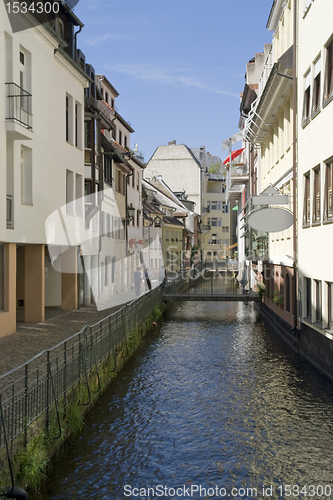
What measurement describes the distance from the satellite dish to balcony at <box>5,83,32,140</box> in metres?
7.05

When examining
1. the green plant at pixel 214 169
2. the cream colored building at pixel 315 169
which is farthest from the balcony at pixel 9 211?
the green plant at pixel 214 169

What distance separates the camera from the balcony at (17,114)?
1412 centimetres

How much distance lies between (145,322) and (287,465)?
13.1 meters

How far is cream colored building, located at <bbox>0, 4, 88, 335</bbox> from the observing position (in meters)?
14.4

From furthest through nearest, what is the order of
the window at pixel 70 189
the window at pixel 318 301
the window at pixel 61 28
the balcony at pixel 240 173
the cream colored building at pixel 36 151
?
1. the balcony at pixel 240 173
2. the window at pixel 70 189
3. the window at pixel 61 28
4. the cream colored building at pixel 36 151
5. the window at pixel 318 301

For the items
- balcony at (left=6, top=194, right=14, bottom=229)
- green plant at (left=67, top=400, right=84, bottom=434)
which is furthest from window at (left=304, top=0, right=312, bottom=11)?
green plant at (left=67, top=400, right=84, bottom=434)

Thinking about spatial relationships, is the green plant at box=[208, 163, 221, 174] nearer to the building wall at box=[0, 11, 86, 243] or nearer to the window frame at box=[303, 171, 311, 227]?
the building wall at box=[0, 11, 86, 243]

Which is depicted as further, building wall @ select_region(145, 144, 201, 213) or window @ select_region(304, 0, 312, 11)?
building wall @ select_region(145, 144, 201, 213)

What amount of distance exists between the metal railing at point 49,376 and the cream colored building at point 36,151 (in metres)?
3.61

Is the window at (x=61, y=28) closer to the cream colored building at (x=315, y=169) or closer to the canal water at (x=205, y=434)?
the cream colored building at (x=315, y=169)

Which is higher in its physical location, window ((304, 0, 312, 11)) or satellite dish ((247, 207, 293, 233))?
window ((304, 0, 312, 11))

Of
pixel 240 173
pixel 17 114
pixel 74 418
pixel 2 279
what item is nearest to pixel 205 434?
pixel 74 418

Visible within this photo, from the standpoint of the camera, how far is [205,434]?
31.3ft

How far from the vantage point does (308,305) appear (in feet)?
51.5
